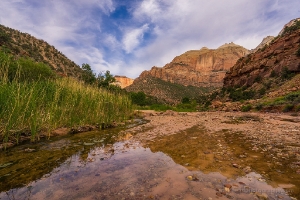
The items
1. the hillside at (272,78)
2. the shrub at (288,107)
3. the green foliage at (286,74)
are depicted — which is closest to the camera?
the shrub at (288,107)

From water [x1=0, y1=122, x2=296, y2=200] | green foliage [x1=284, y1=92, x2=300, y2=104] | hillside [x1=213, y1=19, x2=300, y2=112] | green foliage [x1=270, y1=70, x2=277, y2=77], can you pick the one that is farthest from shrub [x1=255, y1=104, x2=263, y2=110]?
water [x1=0, y1=122, x2=296, y2=200]

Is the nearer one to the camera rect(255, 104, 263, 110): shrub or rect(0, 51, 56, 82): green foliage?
rect(0, 51, 56, 82): green foliage

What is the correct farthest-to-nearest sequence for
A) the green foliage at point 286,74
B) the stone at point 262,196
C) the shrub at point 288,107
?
the green foliage at point 286,74, the shrub at point 288,107, the stone at point 262,196

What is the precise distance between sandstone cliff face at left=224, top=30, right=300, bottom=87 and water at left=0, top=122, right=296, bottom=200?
29848 millimetres

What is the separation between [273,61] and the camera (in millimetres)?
32969

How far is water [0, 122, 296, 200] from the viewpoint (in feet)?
7.06

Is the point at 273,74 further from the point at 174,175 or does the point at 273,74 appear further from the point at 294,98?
the point at 174,175

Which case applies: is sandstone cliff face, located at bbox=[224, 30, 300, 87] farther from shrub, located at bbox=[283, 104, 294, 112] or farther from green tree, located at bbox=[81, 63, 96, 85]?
green tree, located at bbox=[81, 63, 96, 85]

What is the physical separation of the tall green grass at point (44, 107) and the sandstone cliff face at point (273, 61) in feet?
93.7

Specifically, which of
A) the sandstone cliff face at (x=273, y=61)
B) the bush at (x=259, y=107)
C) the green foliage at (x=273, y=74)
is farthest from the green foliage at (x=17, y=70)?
the green foliage at (x=273, y=74)

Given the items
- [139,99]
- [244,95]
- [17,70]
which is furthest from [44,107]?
[139,99]

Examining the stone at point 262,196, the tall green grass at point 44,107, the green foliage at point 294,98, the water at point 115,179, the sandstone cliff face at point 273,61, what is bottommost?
the water at point 115,179

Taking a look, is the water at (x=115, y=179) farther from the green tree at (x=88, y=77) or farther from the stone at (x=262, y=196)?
the green tree at (x=88, y=77)

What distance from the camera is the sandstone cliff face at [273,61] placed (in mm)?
27891
